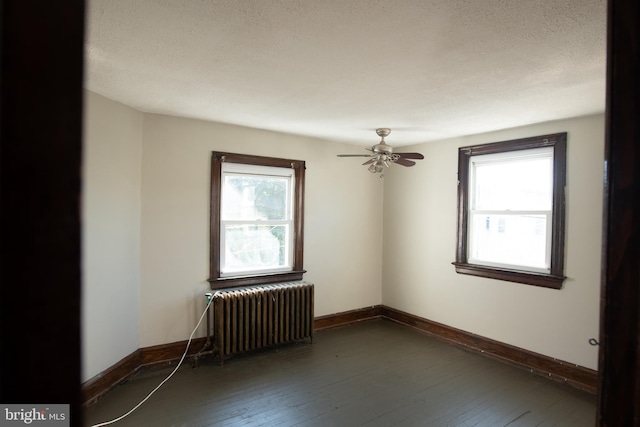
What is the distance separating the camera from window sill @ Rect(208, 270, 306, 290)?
3562 mm

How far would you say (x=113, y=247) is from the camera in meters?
2.84

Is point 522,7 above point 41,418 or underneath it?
above

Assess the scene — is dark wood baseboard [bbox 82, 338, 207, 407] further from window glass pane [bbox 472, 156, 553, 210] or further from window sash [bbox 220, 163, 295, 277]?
window glass pane [bbox 472, 156, 553, 210]

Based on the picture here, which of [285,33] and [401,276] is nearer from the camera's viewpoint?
[285,33]

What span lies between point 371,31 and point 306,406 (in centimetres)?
270

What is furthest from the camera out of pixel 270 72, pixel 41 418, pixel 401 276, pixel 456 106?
pixel 401 276

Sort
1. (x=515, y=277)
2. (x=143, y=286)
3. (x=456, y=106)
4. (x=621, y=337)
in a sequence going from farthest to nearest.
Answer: (x=515, y=277)
(x=143, y=286)
(x=456, y=106)
(x=621, y=337)

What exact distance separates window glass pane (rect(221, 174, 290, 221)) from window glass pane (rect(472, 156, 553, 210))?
2.33 metres

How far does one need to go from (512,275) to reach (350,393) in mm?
2113

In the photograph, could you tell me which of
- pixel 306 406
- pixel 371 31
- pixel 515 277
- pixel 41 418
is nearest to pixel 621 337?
pixel 41 418

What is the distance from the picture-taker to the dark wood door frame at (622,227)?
59 cm

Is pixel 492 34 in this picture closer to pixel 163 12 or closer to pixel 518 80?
pixel 518 80

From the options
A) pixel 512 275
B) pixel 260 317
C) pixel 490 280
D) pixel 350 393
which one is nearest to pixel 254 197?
pixel 260 317

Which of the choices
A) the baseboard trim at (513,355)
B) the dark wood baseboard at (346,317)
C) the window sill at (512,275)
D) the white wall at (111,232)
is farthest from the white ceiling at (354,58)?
the dark wood baseboard at (346,317)
